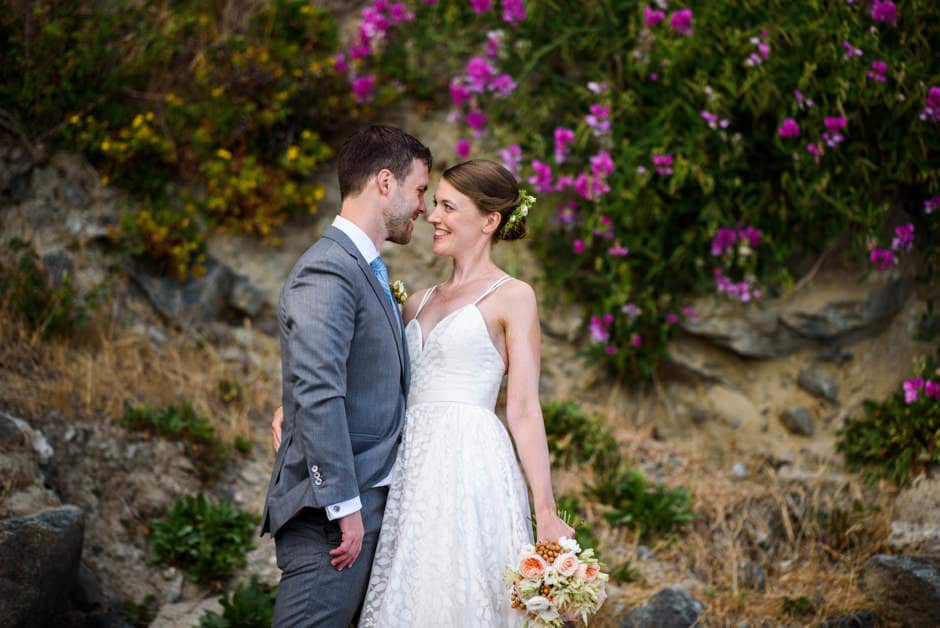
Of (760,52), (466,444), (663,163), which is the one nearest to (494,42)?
(663,163)

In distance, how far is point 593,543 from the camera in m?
4.13

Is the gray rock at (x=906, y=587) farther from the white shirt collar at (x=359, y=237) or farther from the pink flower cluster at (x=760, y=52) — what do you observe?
the white shirt collar at (x=359, y=237)

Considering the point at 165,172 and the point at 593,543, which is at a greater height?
the point at 165,172

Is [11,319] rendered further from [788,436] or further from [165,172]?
[788,436]

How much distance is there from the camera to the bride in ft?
8.71

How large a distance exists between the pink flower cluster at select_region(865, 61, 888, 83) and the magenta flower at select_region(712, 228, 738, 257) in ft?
3.88

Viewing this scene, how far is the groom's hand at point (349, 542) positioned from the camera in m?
2.52

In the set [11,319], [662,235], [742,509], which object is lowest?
[742,509]

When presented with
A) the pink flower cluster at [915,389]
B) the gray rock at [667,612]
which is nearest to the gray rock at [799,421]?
the pink flower cluster at [915,389]

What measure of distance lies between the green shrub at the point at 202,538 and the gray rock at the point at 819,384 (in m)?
3.69

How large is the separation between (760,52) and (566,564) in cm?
362

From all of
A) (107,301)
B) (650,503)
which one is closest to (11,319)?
(107,301)

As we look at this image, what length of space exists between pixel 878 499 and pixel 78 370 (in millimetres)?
4750

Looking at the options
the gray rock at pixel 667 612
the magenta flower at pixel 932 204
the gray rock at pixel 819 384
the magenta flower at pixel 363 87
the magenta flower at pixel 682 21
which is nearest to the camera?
the gray rock at pixel 667 612
